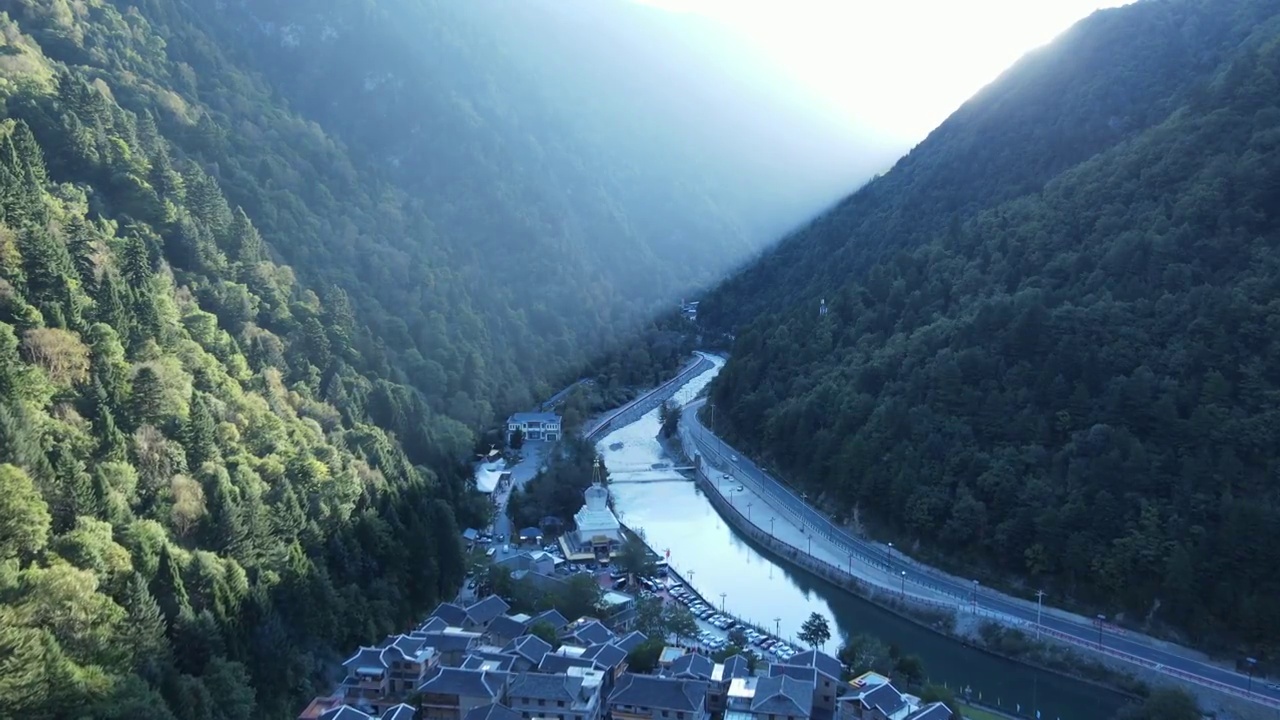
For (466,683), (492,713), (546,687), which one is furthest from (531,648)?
(492,713)

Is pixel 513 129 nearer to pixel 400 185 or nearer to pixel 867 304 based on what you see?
pixel 400 185

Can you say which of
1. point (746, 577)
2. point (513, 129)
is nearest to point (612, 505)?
point (746, 577)

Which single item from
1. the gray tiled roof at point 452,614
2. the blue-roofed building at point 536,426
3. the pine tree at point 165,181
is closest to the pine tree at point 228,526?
the gray tiled roof at point 452,614

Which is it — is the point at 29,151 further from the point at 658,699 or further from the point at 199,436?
the point at 658,699

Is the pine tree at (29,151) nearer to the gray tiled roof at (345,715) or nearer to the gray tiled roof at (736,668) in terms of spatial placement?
the gray tiled roof at (345,715)

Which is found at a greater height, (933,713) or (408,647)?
(408,647)

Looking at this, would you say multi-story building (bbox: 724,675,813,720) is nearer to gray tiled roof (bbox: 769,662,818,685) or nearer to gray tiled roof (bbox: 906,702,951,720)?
gray tiled roof (bbox: 769,662,818,685)

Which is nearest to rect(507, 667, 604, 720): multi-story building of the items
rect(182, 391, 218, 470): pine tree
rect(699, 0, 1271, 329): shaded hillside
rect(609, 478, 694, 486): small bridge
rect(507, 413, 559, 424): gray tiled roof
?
rect(182, 391, 218, 470): pine tree

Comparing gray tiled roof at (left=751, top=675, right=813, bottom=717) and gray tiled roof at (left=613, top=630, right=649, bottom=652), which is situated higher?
gray tiled roof at (left=613, top=630, right=649, bottom=652)
